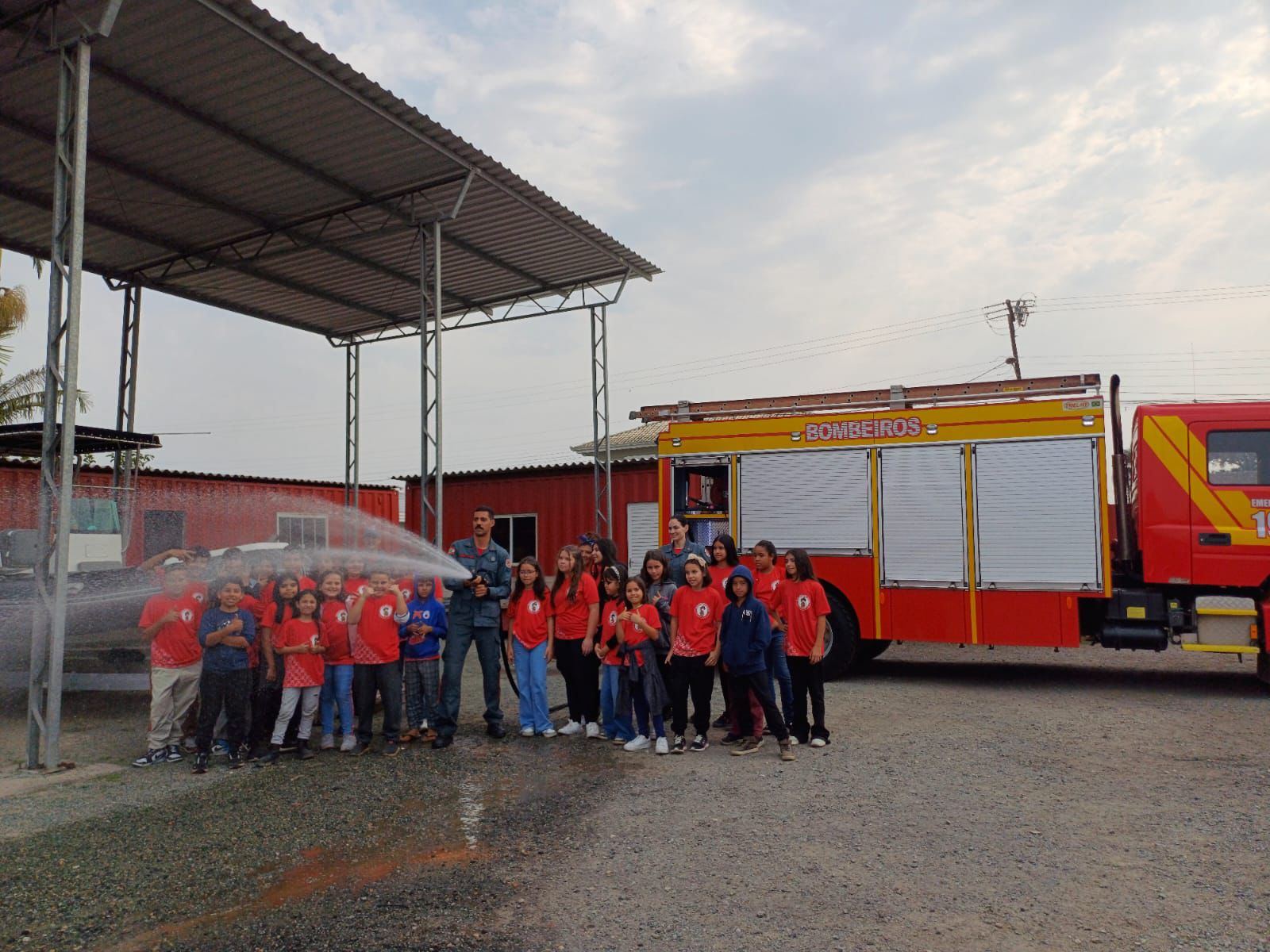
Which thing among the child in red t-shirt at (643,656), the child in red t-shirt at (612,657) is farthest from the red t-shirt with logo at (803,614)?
the child in red t-shirt at (612,657)

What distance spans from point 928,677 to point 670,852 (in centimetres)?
659

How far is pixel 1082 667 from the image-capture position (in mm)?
10969

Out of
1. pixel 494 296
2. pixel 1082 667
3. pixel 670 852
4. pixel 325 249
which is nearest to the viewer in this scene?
pixel 670 852

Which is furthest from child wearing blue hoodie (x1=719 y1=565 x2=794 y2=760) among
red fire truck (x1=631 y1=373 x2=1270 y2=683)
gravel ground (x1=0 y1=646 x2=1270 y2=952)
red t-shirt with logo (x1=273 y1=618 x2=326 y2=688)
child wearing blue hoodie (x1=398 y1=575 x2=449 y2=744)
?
red fire truck (x1=631 y1=373 x2=1270 y2=683)

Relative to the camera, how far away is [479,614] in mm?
7129

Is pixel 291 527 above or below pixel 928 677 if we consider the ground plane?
above

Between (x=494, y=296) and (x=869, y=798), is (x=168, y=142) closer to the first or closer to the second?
(x=494, y=296)

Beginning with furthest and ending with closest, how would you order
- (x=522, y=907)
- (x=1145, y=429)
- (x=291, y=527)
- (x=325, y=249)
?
(x=291, y=527) < (x=325, y=249) < (x=1145, y=429) < (x=522, y=907)

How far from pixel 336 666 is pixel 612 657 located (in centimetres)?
209

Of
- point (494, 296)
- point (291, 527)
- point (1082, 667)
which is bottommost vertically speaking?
point (1082, 667)

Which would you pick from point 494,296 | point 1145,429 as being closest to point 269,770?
point 1145,429

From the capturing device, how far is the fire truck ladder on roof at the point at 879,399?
932 centimetres

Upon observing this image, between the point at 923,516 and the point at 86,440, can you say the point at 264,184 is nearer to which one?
the point at 86,440

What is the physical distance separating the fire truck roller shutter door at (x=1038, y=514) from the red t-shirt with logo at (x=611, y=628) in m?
4.38
